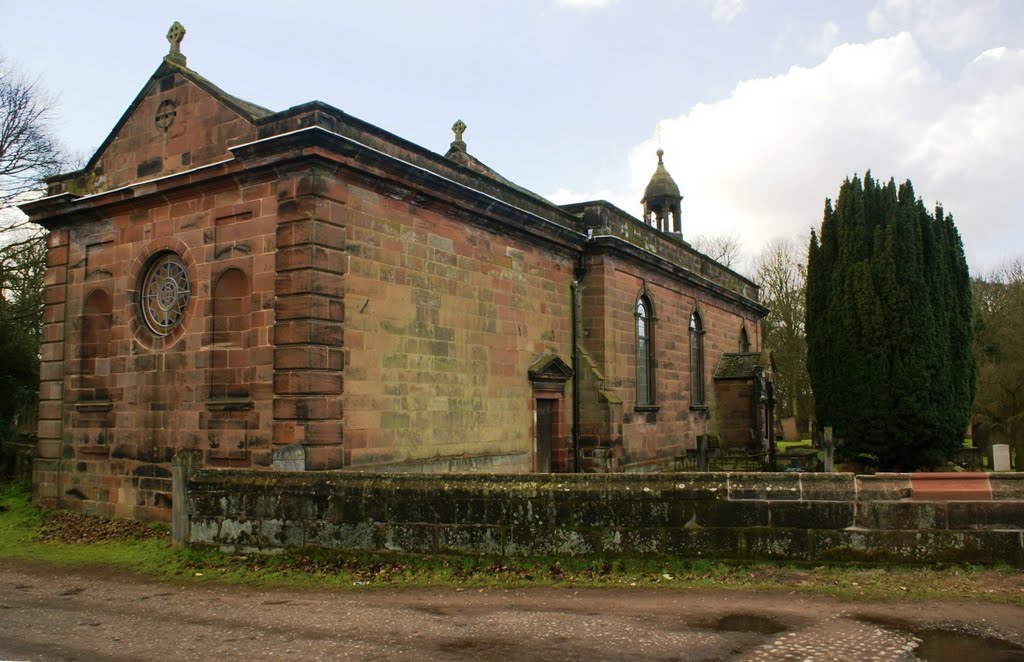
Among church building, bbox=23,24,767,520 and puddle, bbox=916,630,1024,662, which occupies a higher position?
church building, bbox=23,24,767,520

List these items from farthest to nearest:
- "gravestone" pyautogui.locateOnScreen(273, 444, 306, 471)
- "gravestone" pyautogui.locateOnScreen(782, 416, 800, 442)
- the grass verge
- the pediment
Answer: "gravestone" pyautogui.locateOnScreen(782, 416, 800, 442) < the pediment < "gravestone" pyautogui.locateOnScreen(273, 444, 306, 471) < the grass verge

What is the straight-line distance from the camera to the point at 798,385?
128 ft

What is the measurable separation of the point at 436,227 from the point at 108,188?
6.08 meters

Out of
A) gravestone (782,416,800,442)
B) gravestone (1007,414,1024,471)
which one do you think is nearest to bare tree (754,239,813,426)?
gravestone (782,416,800,442)

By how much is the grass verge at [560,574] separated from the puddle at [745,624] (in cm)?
81

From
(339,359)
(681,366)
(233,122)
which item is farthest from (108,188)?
(681,366)

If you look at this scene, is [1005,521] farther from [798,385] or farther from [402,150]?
[798,385]

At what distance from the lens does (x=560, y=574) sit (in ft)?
24.1

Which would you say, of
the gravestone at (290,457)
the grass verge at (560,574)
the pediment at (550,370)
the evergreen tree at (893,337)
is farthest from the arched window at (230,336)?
the evergreen tree at (893,337)

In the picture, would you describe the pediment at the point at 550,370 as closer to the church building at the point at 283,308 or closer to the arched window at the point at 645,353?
the church building at the point at 283,308

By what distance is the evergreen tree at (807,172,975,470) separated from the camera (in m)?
17.8

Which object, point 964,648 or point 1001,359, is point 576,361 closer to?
point 964,648

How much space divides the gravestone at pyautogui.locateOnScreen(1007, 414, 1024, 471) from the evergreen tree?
149 centimetres

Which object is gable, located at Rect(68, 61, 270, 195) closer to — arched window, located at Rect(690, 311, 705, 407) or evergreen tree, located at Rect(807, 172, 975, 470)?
evergreen tree, located at Rect(807, 172, 975, 470)
